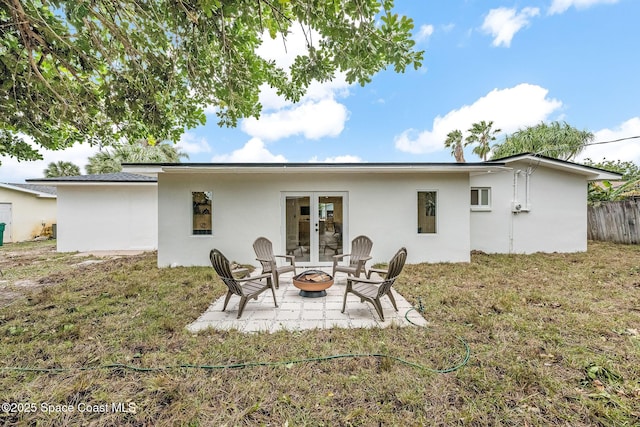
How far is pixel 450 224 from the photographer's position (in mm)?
7180

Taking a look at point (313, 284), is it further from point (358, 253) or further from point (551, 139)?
point (551, 139)

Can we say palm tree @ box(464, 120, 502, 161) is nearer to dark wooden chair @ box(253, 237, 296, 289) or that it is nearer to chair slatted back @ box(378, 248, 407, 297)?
dark wooden chair @ box(253, 237, 296, 289)

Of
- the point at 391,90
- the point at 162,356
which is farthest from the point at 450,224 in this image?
the point at 391,90

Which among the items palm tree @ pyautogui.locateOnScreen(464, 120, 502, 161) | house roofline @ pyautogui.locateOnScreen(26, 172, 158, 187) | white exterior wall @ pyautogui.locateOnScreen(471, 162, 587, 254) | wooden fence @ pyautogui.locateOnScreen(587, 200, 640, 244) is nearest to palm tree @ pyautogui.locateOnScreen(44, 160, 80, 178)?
Result: house roofline @ pyautogui.locateOnScreen(26, 172, 158, 187)

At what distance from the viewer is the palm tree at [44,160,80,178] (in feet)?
69.5

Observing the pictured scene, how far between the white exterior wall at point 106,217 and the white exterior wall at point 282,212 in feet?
12.9

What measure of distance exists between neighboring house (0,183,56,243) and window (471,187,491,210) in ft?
68.1

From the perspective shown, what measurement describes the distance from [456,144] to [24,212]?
26099mm

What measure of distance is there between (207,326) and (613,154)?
916 inches

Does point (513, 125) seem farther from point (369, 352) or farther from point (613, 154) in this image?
point (369, 352)

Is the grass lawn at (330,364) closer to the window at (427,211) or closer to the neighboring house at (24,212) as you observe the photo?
the window at (427,211)

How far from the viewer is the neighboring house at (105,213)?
9.36 m

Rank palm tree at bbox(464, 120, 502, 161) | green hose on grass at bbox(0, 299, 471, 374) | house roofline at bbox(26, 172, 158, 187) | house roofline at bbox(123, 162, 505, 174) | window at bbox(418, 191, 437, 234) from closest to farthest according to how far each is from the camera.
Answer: green hose on grass at bbox(0, 299, 471, 374) → house roofline at bbox(123, 162, 505, 174) → window at bbox(418, 191, 437, 234) → house roofline at bbox(26, 172, 158, 187) → palm tree at bbox(464, 120, 502, 161)

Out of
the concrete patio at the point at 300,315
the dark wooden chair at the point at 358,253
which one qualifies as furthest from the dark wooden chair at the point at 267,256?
the dark wooden chair at the point at 358,253
